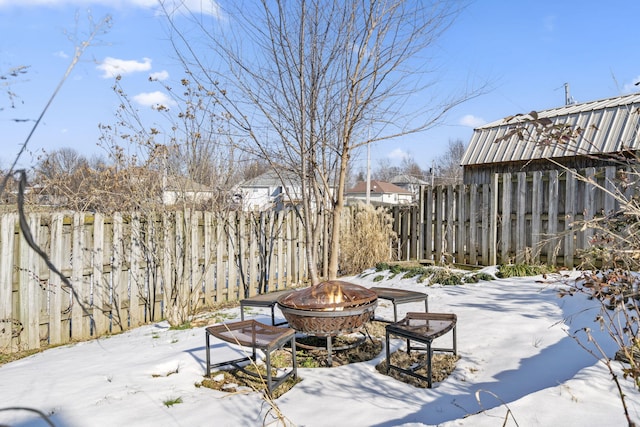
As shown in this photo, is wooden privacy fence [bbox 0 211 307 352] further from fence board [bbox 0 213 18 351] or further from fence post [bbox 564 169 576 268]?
fence post [bbox 564 169 576 268]

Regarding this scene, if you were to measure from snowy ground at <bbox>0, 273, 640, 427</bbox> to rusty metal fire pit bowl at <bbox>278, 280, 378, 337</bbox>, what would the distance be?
1.16 ft

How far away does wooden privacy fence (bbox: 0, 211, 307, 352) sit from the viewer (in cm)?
443

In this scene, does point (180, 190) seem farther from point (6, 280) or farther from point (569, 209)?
point (569, 209)

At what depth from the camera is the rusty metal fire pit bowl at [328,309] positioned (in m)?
3.69

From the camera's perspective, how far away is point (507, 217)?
7.67 meters

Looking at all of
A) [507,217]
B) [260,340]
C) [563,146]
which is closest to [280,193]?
[507,217]

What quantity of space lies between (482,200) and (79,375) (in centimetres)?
683

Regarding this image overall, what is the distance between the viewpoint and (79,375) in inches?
140

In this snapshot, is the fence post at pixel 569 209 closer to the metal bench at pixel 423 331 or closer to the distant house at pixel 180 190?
the metal bench at pixel 423 331

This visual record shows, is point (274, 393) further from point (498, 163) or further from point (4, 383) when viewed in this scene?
point (498, 163)

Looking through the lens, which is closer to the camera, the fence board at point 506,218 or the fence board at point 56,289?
the fence board at point 56,289

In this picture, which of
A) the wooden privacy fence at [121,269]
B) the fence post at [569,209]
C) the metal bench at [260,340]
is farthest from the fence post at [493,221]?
the metal bench at [260,340]

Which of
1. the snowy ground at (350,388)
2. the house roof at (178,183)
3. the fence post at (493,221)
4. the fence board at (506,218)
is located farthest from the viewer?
the fence post at (493,221)

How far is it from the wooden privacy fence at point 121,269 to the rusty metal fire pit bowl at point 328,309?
1.98 metres
